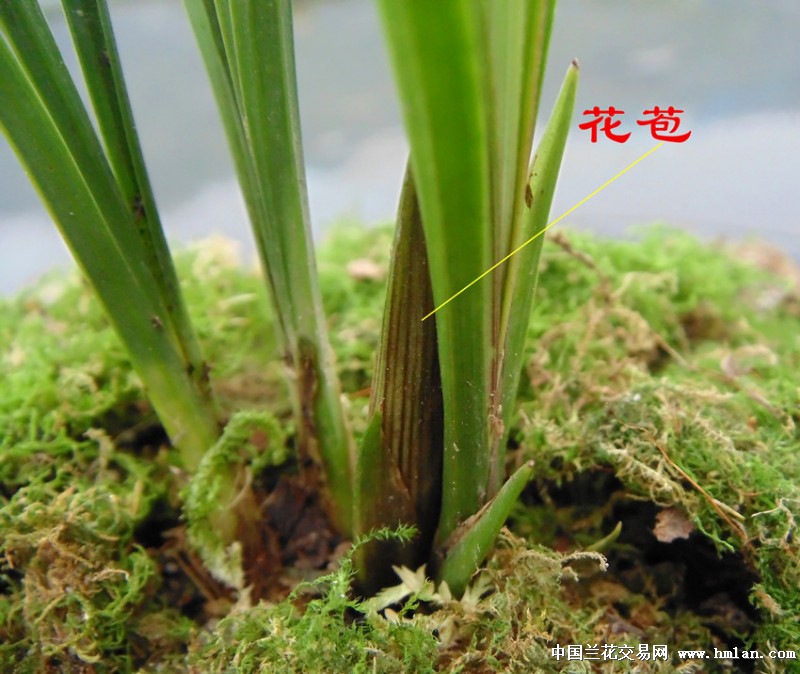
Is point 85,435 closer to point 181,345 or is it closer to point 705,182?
point 181,345

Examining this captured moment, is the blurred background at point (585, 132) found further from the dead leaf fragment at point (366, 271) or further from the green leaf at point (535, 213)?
the green leaf at point (535, 213)

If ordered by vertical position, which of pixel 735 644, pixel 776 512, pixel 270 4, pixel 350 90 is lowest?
pixel 735 644

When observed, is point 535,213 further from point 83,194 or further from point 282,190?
point 83,194

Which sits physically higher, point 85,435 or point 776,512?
point 85,435

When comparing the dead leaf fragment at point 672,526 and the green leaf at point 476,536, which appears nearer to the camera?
the green leaf at point 476,536

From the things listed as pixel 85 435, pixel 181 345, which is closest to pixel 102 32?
pixel 181 345

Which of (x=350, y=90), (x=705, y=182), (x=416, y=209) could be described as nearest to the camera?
(x=416, y=209)

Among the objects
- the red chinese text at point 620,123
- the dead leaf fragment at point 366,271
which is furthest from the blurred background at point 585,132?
the red chinese text at point 620,123

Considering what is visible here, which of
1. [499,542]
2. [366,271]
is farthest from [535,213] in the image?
[366,271]
